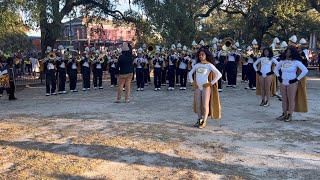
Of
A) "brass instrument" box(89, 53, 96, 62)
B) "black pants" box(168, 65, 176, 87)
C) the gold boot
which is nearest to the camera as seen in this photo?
the gold boot

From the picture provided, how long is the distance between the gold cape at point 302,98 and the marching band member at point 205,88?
2167 millimetres

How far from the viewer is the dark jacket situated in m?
12.3

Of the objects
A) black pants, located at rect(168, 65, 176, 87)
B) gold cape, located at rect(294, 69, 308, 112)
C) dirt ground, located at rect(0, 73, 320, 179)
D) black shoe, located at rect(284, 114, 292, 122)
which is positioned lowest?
dirt ground, located at rect(0, 73, 320, 179)

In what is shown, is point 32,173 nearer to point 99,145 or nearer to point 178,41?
point 99,145

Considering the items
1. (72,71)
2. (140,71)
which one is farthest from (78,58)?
(140,71)

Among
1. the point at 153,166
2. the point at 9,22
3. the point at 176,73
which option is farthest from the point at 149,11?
the point at 153,166

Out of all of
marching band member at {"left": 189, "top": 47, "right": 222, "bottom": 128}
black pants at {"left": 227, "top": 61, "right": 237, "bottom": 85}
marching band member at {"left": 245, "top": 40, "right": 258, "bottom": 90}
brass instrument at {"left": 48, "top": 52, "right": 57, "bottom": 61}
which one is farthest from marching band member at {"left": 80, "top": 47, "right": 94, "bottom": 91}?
marching band member at {"left": 189, "top": 47, "right": 222, "bottom": 128}

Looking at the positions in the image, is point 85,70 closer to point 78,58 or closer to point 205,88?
point 78,58

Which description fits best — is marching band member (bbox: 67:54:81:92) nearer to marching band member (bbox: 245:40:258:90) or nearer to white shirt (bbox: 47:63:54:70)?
white shirt (bbox: 47:63:54:70)

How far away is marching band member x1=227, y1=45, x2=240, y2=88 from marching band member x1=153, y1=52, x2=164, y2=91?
115 inches

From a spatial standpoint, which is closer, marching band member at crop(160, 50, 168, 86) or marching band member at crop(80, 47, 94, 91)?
marching band member at crop(80, 47, 94, 91)

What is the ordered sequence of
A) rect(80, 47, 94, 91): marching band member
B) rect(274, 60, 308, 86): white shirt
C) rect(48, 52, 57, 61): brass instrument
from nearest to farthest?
rect(274, 60, 308, 86): white shirt
rect(48, 52, 57, 61): brass instrument
rect(80, 47, 94, 91): marching band member

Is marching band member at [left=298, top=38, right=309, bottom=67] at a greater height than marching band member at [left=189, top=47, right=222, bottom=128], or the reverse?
marching band member at [left=298, top=38, right=309, bottom=67]

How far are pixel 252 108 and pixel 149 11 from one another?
10.1 metres
